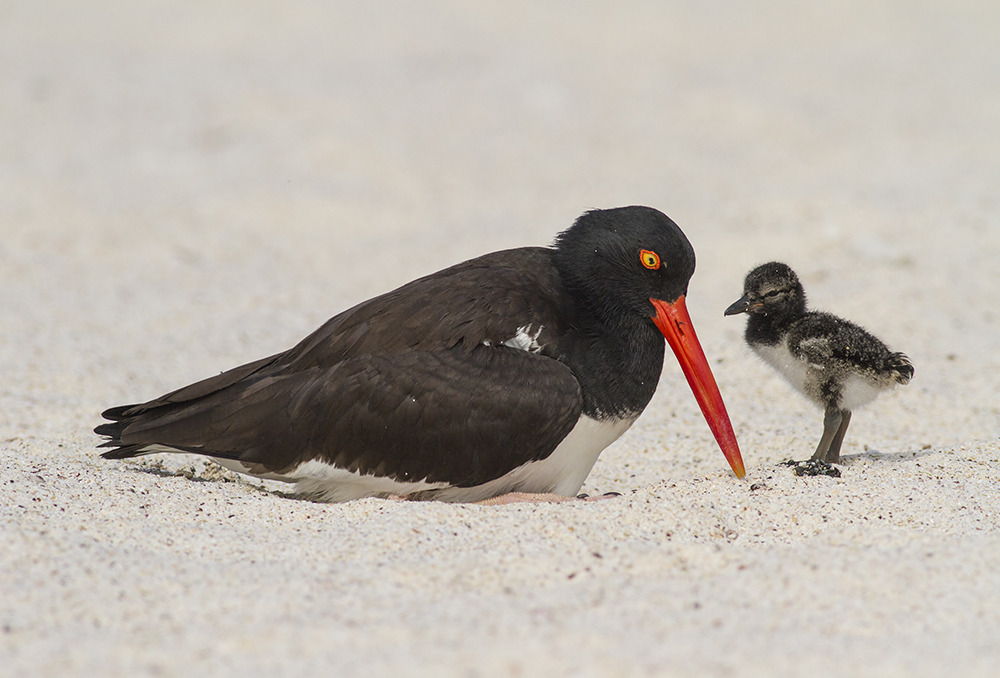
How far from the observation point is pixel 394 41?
18906 mm

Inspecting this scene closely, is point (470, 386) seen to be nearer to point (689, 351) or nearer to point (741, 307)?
point (689, 351)

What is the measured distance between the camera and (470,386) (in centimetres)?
477

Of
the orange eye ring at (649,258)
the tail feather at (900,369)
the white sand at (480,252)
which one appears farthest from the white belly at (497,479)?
the tail feather at (900,369)

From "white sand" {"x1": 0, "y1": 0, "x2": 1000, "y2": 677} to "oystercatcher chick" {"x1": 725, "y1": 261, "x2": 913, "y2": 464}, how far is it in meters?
0.42

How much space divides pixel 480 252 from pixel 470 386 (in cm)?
610

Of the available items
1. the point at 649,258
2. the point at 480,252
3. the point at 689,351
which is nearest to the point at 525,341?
the point at 649,258

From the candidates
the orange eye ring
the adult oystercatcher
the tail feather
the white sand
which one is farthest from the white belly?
the tail feather

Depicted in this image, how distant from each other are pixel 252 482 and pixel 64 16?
17574mm

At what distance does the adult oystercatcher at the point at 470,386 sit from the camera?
4.78 meters

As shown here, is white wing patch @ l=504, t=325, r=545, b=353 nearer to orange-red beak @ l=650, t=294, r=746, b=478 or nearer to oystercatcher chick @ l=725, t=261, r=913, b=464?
orange-red beak @ l=650, t=294, r=746, b=478

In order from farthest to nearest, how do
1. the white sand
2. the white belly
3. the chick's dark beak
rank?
1. the chick's dark beak
2. the white belly
3. the white sand

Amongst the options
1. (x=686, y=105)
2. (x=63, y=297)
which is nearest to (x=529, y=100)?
(x=686, y=105)

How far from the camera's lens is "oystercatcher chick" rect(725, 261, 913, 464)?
536 centimetres

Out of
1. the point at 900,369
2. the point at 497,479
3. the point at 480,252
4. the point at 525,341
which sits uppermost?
the point at 480,252
